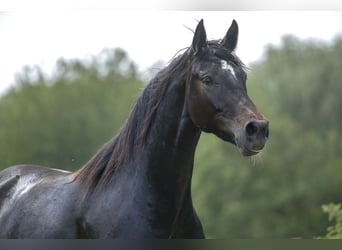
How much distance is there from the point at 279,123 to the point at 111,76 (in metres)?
7.57

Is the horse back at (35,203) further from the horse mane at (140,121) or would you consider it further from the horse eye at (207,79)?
the horse eye at (207,79)

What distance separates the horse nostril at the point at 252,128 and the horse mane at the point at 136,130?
67 cm

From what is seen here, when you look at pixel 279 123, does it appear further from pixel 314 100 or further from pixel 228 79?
pixel 228 79

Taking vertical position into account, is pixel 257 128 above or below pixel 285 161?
above

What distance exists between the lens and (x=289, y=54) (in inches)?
1339

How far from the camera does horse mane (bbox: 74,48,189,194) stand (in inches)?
214

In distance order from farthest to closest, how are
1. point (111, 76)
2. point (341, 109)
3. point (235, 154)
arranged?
point (235, 154) < point (111, 76) < point (341, 109)

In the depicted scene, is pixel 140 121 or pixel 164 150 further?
pixel 140 121

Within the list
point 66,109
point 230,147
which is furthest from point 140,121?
point 230,147

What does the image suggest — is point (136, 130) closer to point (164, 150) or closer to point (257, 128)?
point (164, 150)

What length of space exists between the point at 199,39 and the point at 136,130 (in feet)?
2.43

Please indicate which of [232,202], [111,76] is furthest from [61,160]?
[232,202]

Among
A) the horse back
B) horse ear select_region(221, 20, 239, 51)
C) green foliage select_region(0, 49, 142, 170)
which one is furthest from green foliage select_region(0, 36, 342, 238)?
horse ear select_region(221, 20, 239, 51)

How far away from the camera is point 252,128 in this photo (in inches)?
195
